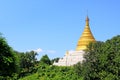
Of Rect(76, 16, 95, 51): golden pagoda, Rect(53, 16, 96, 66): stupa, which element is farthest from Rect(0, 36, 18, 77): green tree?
Rect(76, 16, 95, 51): golden pagoda

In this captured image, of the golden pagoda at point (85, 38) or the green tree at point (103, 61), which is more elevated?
the golden pagoda at point (85, 38)

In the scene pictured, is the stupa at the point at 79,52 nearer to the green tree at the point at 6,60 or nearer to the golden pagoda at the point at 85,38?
the golden pagoda at the point at 85,38

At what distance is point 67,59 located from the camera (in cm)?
7306

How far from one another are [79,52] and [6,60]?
152ft

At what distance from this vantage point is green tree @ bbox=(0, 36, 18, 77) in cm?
2697

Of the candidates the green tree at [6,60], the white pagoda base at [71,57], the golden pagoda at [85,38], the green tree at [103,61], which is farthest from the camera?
the golden pagoda at [85,38]

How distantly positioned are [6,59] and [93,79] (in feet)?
50.9

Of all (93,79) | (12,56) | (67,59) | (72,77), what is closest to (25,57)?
(67,59)

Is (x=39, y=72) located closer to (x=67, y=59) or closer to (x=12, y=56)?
(x=67, y=59)

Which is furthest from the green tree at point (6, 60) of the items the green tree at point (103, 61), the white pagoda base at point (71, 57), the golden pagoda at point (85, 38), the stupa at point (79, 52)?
the golden pagoda at point (85, 38)

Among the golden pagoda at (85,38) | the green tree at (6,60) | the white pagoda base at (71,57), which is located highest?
the golden pagoda at (85,38)

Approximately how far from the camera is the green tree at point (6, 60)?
2697cm

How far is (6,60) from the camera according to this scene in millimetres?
27016

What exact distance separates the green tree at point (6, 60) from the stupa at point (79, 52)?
40466 millimetres
